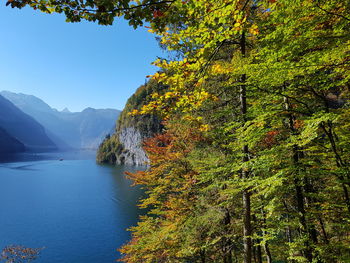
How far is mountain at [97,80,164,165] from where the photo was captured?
3620 inches

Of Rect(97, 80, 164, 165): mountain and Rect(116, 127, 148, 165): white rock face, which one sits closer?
Rect(97, 80, 164, 165): mountain

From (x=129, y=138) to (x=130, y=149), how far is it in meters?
6.23

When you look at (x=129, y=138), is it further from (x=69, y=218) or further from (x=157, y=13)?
(x=157, y=13)

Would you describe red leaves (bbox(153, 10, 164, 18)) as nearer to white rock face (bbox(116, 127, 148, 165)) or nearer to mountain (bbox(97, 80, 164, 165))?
mountain (bbox(97, 80, 164, 165))

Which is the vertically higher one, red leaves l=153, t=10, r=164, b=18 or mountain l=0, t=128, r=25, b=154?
mountain l=0, t=128, r=25, b=154

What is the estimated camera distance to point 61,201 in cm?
4366

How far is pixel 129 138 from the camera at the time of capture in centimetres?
10838

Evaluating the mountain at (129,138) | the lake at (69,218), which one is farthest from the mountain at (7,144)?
the lake at (69,218)

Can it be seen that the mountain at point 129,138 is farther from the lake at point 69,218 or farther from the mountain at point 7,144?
the mountain at point 7,144

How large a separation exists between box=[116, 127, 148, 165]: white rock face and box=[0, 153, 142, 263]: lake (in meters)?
43.0

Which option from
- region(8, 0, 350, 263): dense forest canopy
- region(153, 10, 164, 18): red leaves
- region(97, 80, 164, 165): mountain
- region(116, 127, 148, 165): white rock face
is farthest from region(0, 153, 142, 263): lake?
region(116, 127, 148, 165): white rock face

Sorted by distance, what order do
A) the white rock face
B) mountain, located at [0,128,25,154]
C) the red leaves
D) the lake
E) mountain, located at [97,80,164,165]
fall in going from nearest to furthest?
1. the red leaves
2. the lake
3. mountain, located at [97,80,164,165]
4. the white rock face
5. mountain, located at [0,128,25,154]

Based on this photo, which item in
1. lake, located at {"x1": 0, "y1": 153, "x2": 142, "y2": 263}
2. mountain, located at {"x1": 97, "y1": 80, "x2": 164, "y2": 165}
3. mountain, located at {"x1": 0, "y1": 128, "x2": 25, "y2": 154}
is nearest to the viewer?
lake, located at {"x1": 0, "y1": 153, "x2": 142, "y2": 263}

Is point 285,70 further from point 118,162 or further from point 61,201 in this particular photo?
point 118,162
